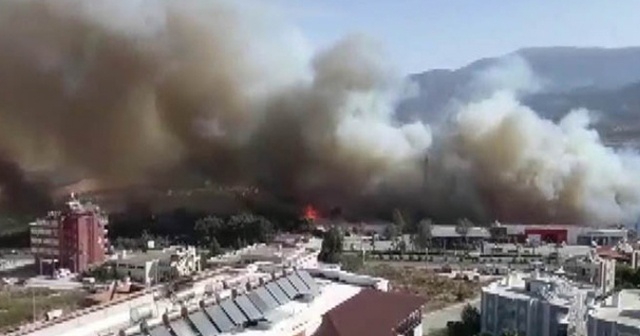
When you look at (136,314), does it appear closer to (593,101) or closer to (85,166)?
(85,166)

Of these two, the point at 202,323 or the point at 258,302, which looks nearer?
the point at 202,323

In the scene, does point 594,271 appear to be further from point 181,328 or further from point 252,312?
point 181,328

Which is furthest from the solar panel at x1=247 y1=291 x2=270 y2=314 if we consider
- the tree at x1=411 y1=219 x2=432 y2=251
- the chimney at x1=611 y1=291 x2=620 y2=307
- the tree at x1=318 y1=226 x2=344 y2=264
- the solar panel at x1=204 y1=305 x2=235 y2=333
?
the tree at x1=411 y1=219 x2=432 y2=251

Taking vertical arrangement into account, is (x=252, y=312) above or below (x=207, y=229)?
above

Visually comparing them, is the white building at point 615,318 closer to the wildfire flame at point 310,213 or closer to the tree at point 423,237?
the tree at point 423,237

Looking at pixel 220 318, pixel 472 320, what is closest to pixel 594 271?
pixel 472 320

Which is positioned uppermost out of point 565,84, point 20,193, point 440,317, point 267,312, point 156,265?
point 565,84
